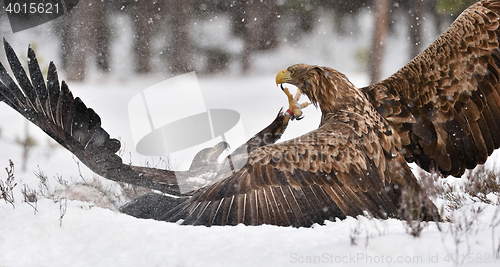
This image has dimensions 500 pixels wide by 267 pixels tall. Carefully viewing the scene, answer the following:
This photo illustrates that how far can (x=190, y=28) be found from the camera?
14.7m

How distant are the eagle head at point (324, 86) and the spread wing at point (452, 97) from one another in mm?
354

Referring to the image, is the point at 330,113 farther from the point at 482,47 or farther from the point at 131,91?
the point at 131,91

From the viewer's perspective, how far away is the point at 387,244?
6.93 ft

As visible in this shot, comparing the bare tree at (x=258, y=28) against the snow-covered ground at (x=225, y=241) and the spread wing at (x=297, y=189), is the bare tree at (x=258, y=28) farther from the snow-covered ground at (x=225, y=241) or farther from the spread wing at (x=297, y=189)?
the spread wing at (x=297, y=189)

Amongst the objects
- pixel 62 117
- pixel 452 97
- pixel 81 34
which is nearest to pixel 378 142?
pixel 452 97

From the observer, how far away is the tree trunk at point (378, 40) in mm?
11609

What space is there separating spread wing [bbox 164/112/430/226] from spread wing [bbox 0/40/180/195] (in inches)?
28.5

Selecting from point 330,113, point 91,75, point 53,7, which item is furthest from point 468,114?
point 53,7

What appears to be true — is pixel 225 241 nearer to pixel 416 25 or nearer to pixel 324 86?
pixel 324 86

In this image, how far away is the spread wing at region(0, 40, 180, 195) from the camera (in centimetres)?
316

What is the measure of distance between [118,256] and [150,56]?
13.0 meters

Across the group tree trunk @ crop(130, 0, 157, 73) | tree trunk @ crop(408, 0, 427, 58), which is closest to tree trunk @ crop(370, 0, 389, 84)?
tree trunk @ crop(408, 0, 427, 58)

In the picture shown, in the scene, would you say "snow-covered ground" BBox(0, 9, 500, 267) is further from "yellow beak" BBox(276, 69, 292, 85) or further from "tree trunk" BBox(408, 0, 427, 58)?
"tree trunk" BBox(408, 0, 427, 58)

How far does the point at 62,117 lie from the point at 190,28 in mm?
12167
